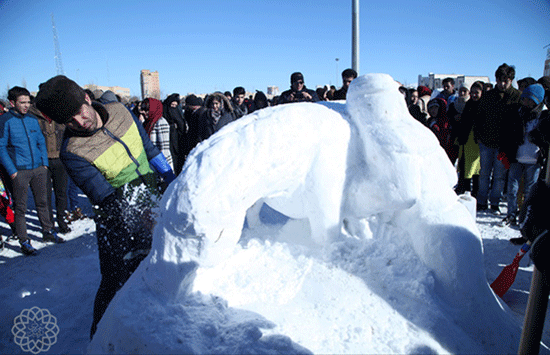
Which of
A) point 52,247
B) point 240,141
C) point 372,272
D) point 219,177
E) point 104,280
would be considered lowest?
point 52,247

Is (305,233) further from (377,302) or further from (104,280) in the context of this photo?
(104,280)

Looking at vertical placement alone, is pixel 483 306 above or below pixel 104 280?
above

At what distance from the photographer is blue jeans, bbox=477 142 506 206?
4.46 m

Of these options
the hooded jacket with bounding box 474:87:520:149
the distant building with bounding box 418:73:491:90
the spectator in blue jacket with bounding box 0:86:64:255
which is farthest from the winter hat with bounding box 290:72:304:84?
the distant building with bounding box 418:73:491:90

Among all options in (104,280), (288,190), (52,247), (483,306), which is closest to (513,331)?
(483,306)

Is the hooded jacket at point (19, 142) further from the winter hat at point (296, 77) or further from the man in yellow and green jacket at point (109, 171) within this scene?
the winter hat at point (296, 77)

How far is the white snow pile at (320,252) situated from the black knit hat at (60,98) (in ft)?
3.38

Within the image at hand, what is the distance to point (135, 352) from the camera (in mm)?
1267

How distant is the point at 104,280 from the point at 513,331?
251cm

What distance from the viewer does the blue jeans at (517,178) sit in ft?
12.7

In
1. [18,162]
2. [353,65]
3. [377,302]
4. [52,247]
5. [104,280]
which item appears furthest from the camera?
[353,65]

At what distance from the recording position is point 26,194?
396 centimetres

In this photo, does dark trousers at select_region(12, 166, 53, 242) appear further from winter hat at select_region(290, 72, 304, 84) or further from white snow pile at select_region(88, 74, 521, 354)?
winter hat at select_region(290, 72, 304, 84)

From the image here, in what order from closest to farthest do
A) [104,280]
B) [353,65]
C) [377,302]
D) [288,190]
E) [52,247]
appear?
[377,302] < [288,190] < [104,280] < [52,247] < [353,65]
